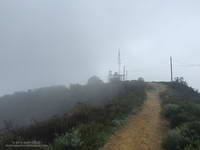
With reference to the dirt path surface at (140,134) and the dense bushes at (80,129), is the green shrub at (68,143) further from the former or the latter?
the dirt path surface at (140,134)

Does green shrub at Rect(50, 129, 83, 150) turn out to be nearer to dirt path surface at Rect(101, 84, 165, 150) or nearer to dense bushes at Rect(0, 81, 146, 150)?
dense bushes at Rect(0, 81, 146, 150)

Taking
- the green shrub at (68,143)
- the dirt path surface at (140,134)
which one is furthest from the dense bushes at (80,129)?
the dirt path surface at (140,134)

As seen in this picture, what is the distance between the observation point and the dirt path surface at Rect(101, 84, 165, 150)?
10273 millimetres

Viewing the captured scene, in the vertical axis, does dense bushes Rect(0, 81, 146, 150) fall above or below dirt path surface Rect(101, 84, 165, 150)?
above

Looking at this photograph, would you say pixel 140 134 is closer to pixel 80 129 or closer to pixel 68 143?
pixel 80 129

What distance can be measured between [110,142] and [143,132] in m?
2.31

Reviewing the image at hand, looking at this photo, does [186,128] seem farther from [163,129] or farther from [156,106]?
[156,106]

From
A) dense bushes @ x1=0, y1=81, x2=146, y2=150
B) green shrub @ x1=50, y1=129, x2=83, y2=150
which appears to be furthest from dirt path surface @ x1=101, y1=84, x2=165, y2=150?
green shrub @ x1=50, y1=129, x2=83, y2=150

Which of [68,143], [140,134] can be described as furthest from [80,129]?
[140,134]

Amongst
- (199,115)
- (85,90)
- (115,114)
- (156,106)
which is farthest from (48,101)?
(199,115)

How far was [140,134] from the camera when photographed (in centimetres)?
1203

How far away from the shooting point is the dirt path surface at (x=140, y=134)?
10.3m

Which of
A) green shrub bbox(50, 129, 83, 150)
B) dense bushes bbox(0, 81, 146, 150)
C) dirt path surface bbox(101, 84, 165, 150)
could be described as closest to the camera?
green shrub bbox(50, 129, 83, 150)

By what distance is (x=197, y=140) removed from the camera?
915 cm
